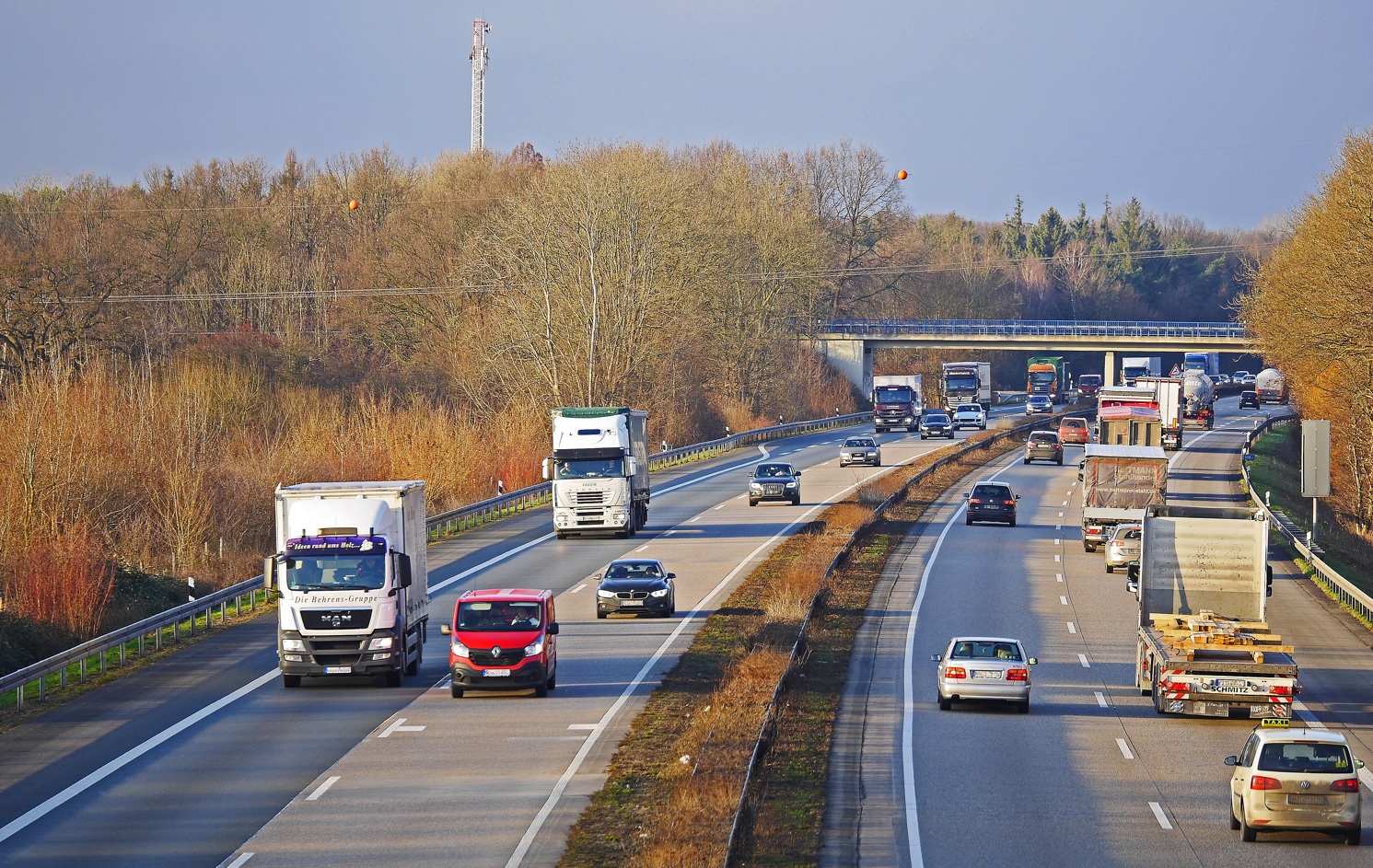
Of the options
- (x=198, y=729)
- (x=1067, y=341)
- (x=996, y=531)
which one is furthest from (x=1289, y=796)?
(x=1067, y=341)

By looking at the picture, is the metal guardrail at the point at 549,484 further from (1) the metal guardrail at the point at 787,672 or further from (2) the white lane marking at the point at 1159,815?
(2) the white lane marking at the point at 1159,815

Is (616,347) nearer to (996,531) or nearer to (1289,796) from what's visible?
(996,531)

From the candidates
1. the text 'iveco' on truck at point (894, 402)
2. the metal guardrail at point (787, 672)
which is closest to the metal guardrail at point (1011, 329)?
the text 'iveco' on truck at point (894, 402)

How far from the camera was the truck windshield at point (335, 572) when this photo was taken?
83.1ft

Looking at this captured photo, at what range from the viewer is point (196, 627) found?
107 feet

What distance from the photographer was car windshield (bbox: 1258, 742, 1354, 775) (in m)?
17.0

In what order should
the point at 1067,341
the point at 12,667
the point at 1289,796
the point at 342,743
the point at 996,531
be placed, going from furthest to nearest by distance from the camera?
the point at 1067,341 → the point at 996,531 → the point at 12,667 → the point at 342,743 → the point at 1289,796

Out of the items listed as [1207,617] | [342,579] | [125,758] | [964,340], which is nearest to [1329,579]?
[1207,617]

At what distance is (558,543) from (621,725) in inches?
921

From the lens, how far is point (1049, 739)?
23.5 m

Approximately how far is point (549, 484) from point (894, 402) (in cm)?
3983

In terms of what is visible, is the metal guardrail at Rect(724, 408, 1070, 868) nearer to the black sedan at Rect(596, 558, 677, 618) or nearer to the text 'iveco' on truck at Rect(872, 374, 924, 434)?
the black sedan at Rect(596, 558, 677, 618)

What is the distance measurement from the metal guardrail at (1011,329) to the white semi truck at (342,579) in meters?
90.6

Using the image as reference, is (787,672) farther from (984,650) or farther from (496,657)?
(496,657)
